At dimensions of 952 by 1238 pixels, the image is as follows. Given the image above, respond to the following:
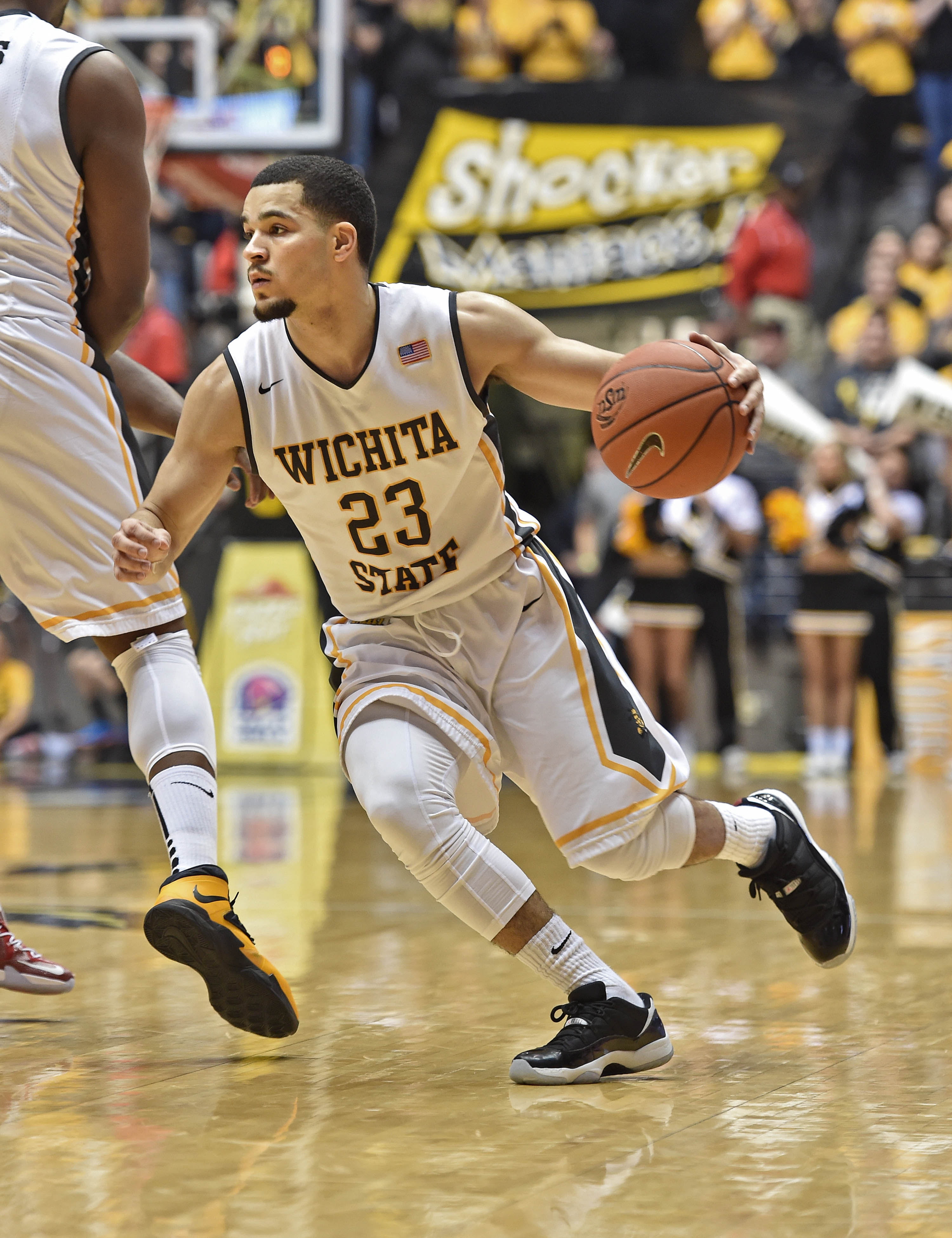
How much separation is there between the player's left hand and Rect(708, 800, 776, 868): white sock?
44.5 inches

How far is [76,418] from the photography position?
3354 millimetres

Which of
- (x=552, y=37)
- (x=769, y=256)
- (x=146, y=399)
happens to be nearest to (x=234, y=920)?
(x=146, y=399)

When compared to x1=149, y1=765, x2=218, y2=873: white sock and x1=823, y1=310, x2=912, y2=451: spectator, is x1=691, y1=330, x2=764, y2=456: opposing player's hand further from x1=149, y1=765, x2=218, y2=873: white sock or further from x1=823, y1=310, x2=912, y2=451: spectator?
x1=823, y1=310, x2=912, y2=451: spectator

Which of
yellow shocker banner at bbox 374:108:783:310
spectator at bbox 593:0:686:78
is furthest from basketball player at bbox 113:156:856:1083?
spectator at bbox 593:0:686:78

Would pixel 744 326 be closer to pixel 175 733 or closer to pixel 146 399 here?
pixel 146 399

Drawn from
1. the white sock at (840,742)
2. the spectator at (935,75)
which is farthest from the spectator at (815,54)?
the white sock at (840,742)

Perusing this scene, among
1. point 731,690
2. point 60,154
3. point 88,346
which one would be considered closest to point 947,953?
point 88,346

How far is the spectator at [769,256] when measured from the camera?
508 inches

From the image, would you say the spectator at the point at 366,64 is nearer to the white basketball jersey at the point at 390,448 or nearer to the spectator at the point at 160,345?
the spectator at the point at 160,345

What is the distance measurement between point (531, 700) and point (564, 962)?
52 centimetres

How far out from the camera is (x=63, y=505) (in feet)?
10.9

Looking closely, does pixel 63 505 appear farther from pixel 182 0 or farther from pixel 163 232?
pixel 163 232

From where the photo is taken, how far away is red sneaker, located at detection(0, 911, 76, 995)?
361cm

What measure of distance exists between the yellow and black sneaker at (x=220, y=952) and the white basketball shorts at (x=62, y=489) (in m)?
0.59
